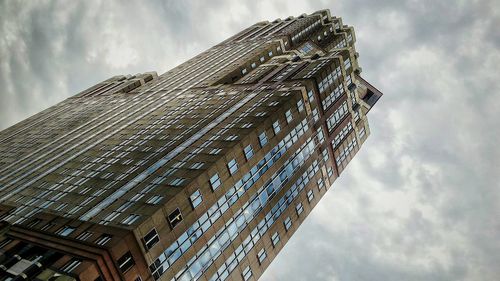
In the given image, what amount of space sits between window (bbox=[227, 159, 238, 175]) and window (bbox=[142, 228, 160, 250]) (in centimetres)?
1246

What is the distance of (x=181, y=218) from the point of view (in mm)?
44594

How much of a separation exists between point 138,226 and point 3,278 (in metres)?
13.1

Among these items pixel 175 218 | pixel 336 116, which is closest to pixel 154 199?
pixel 175 218

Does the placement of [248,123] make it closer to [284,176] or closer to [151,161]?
[284,176]

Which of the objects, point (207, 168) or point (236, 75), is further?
point (236, 75)

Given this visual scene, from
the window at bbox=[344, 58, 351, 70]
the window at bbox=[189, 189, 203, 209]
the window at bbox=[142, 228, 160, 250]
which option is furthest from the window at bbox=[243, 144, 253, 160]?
the window at bbox=[344, 58, 351, 70]

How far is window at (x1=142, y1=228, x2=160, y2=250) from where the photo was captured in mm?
41094

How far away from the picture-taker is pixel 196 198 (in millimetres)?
46375

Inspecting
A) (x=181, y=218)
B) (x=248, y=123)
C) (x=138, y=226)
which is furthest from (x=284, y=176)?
(x=138, y=226)

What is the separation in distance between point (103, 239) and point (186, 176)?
11.5 m

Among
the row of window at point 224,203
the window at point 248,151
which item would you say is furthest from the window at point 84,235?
the window at point 248,151

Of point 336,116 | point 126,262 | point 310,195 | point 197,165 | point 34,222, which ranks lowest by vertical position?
point 310,195

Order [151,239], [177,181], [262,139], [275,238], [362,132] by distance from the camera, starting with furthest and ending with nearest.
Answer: [362,132] < [275,238] < [262,139] < [177,181] < [151,239]

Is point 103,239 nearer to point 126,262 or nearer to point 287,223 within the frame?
point 126,262
